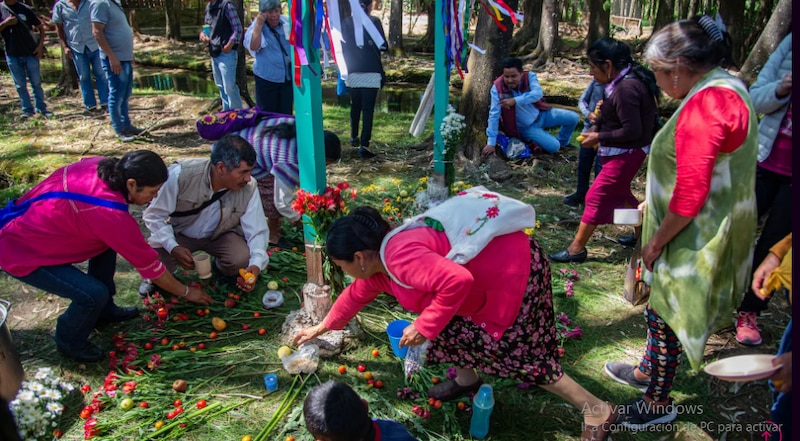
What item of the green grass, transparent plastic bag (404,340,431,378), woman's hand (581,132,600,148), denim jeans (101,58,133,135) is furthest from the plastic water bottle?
denim jeans (101,58,133,135)

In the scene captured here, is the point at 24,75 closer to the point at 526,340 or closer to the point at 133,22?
the point at 526,340

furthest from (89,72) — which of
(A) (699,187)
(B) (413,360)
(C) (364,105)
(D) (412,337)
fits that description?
(A) (699,187)

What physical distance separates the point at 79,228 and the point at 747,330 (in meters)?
3.71

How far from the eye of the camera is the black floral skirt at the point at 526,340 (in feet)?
7.51

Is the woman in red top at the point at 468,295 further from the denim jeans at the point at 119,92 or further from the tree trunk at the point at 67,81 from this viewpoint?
the tree trunk at the point at 67,81

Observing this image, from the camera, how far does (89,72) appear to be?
767 cm

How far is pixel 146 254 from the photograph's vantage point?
9.36 ft

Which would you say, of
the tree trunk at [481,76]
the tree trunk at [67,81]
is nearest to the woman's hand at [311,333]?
the tree trunk at [481,76]

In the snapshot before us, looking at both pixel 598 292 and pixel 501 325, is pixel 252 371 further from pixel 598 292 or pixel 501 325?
pixel 598 292

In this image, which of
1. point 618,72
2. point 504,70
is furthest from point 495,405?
point 504,70

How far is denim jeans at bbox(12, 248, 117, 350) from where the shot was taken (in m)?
2.88

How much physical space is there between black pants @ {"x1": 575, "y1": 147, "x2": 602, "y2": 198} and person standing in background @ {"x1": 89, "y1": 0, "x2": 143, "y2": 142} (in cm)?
551

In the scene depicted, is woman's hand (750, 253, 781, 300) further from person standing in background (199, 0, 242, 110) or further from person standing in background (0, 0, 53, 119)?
person standing in background (0, 0, 53, 119)

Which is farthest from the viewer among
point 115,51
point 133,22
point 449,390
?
point 133,22
